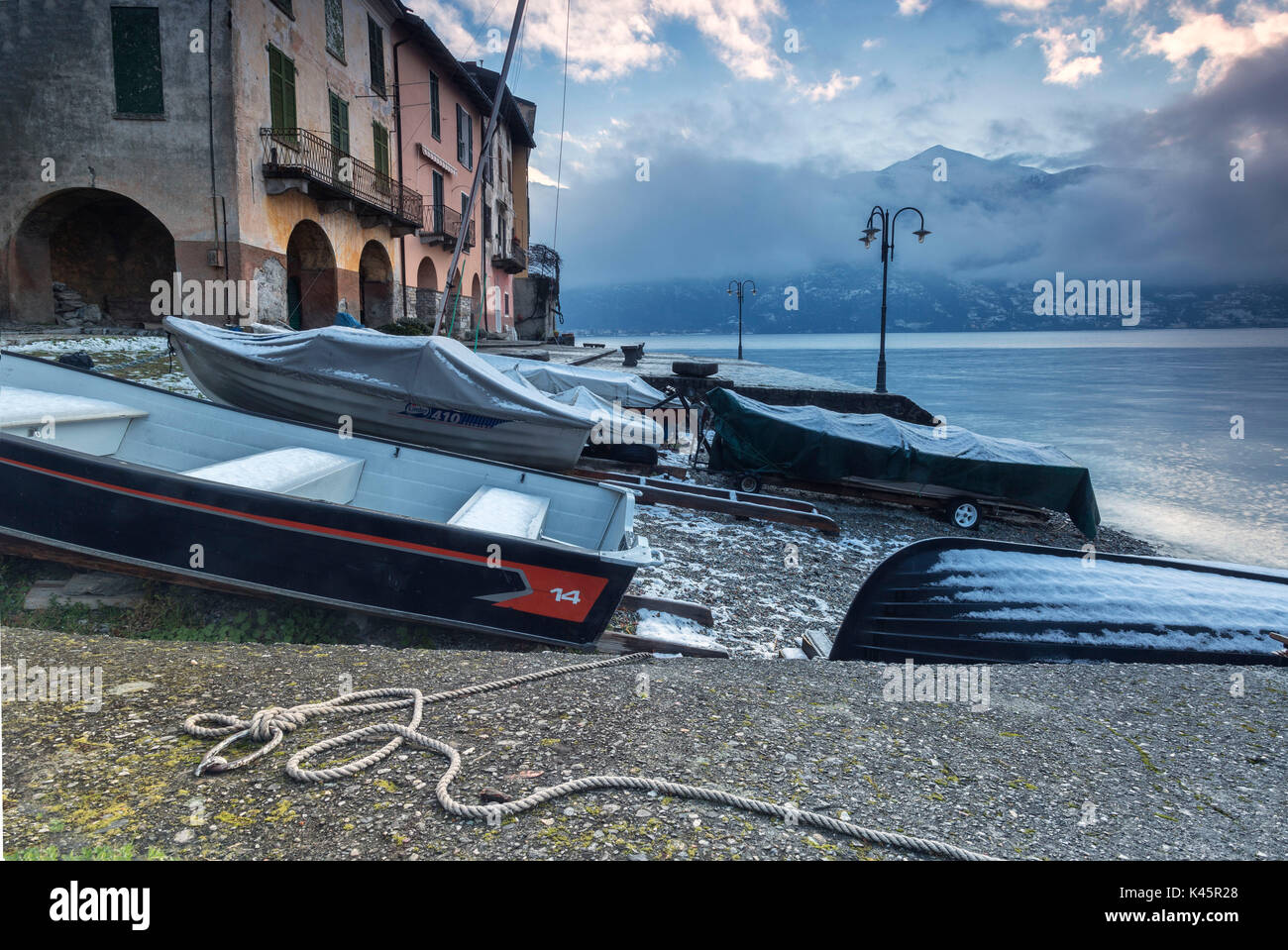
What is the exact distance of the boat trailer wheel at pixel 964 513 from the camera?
12445 mm

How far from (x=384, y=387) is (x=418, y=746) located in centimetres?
783

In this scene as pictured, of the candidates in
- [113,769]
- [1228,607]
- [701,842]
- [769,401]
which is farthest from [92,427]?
[769,401]

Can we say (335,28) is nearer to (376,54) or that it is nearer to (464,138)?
(376,54)

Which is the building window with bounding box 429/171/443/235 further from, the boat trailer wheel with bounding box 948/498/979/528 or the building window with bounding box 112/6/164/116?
the boat trailer wheel with bounding box 948/498/979/528

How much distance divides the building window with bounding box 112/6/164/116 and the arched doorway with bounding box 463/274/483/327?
674 inches

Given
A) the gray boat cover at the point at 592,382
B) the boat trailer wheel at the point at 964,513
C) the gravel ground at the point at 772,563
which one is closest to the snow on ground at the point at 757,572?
the gravel ground at the point at 772,563

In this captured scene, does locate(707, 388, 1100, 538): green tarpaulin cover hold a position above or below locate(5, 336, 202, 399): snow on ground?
below

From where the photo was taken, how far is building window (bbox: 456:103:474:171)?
3028cm

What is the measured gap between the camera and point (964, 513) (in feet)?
41.0

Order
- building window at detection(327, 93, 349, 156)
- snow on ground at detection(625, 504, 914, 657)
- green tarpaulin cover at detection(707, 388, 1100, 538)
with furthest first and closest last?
building window at detection(327, 93, 349, 156)
green tarpaulin cover at detection(707, 388, 1100, 538)
snow on ground at detection(625, 504, 914, 657)

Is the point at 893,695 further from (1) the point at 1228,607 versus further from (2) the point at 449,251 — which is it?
(2) the point at 449,251

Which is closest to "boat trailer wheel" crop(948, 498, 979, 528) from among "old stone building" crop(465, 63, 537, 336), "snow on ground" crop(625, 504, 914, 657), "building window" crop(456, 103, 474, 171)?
"snow on ground" crop(625, 504, 914, 657)

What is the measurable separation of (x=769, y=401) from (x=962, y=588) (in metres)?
15.6

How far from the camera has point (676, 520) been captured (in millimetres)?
10219
